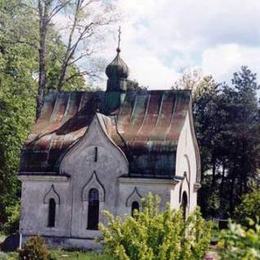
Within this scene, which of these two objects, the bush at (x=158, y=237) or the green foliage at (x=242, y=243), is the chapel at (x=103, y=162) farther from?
the green foliage at (x=242, y=243)

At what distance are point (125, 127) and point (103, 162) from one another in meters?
1.84

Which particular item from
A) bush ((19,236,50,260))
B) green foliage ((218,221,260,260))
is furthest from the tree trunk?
green foliage ((218,221,260,260))

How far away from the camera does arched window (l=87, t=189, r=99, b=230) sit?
29188 mm

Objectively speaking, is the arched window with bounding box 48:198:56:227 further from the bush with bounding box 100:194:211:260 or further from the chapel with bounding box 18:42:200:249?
the bush with bounding box 100:194:211:260

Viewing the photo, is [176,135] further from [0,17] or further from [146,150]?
[0,17]

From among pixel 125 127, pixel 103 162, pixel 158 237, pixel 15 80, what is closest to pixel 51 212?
pixel 103 162

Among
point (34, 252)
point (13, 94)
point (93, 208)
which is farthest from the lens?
point (13, 94)

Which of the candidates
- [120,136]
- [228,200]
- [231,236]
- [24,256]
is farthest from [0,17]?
[231,236]

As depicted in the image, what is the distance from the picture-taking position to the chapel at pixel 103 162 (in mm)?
28453

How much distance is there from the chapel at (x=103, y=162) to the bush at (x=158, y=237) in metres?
11.2

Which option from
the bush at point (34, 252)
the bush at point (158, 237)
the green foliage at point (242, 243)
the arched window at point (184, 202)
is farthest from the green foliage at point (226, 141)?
the green foliage at point (242, 243)

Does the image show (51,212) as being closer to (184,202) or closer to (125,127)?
(125,127)

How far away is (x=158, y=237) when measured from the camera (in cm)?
1611

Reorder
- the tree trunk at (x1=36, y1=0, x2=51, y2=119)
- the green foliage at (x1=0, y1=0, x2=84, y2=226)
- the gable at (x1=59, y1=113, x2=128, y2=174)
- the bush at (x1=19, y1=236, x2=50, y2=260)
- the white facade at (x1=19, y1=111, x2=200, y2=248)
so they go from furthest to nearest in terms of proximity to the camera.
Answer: the tree trunk at (x1=36, y1=0, x2=51, y2=119) → the green foliage at (x1=0, y1=0, x2=84, y2=226) → the gable at (x1=59, y1=113, x2=128, y2=174) → the white facade at (x1=19, y1=111, x2=200, y2=248) → the bush at (x1=19, y1=236, x2=50, y2=260)
